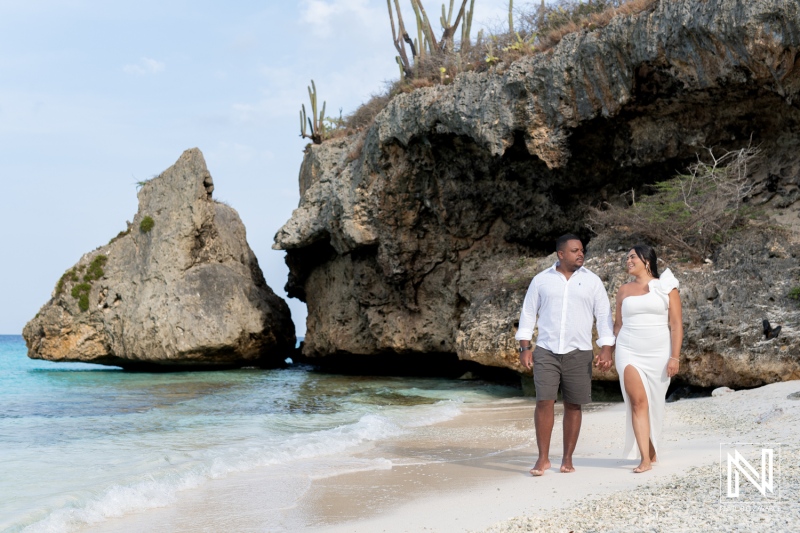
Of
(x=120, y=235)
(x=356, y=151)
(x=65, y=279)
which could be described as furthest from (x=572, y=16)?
(x=65, y=279)

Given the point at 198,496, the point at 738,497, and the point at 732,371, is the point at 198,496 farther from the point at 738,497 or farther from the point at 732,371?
the point at 732,371

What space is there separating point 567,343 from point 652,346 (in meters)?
0.60

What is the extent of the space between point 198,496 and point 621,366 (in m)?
3.36

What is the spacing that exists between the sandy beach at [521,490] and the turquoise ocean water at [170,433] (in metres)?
0.32

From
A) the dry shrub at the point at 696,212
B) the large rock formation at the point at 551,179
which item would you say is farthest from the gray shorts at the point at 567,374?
the dry shrub at the point at 696,212

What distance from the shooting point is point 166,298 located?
66.0ft

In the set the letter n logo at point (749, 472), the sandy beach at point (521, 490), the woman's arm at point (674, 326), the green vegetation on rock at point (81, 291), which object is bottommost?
the sandy beach at point (521, 490)

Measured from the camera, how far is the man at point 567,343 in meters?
5.33

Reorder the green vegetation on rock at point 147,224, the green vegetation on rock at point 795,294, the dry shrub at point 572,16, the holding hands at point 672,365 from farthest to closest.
Answer: 1. the green vegetation on rock at point 147,224
2. the dry shrub at point 572,16
3. the green vegetation on rock at point 795,294
4. the holding hands at point 672,365

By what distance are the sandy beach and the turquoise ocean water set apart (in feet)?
1.07

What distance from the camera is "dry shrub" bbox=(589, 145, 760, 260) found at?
10266 millimetres

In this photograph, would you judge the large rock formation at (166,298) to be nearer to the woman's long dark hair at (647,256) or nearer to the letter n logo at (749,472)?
the woman's long dark hair at (647,256)

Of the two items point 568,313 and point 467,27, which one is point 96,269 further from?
point 568,313

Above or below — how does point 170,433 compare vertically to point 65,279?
below
